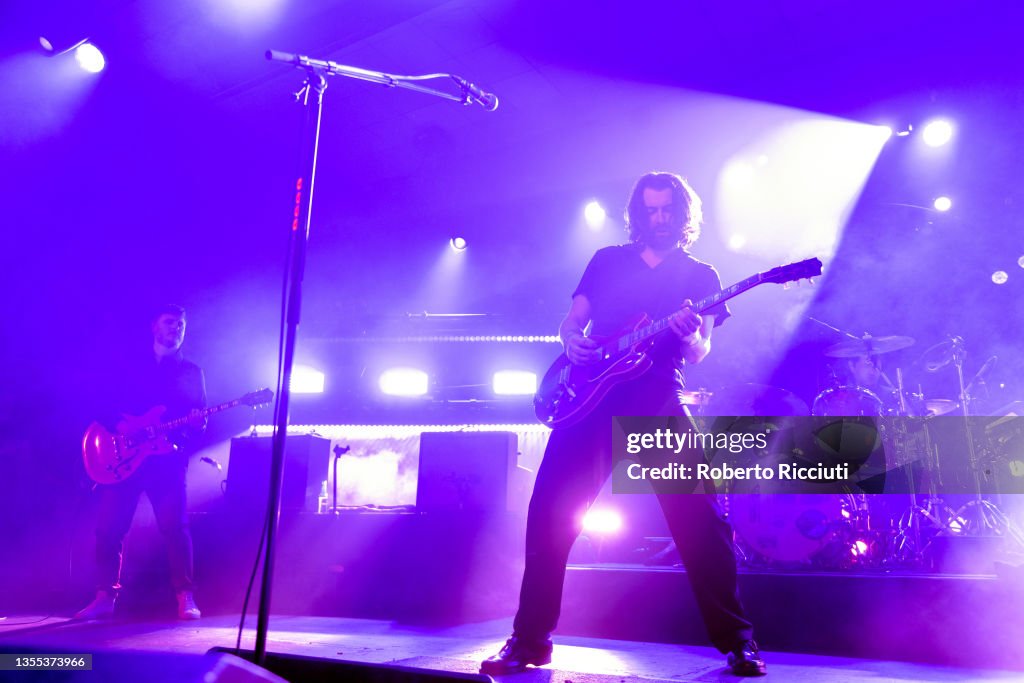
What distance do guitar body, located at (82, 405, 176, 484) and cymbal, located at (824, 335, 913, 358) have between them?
5.15 m

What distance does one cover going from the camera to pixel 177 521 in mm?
4805

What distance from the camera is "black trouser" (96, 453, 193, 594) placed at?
477 centimetres

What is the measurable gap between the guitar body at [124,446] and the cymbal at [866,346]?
515 centimetres

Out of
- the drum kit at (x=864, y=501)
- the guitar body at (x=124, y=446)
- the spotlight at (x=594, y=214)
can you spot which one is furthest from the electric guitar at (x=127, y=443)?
the spotlight at (x=594, y=214)

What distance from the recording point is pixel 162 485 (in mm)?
4824

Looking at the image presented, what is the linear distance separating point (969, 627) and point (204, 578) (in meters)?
5.05

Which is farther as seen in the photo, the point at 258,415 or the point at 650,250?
the point at 258,415

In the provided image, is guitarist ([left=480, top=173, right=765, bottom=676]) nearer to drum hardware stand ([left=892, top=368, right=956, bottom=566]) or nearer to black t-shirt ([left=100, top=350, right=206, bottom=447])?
drum hardware stand ([left=892, top=368, right=956, bottom=566])

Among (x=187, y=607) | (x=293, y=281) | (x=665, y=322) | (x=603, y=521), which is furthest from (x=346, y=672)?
(x=603, y=521)

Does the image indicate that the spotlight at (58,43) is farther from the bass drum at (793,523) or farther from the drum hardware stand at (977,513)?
the drum hardware stand at (977,513)

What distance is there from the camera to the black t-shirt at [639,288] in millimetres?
2865

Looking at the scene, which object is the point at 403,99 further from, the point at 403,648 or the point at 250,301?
the point at 403,648

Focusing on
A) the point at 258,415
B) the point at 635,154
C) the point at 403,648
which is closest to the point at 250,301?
the point at 258,415

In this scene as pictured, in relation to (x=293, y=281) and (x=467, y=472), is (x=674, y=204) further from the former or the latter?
(x=467, y=472)
